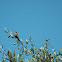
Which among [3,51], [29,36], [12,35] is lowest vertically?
[3,51]

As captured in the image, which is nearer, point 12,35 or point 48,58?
point 12,35

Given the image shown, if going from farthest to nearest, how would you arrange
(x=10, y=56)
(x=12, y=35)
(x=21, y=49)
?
(x=21, y=49)
(x=10, y=56)
(x=12, y=35)

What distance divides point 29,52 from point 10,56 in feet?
2.17

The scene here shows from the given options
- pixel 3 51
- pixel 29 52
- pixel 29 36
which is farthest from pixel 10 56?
pixel 29 36

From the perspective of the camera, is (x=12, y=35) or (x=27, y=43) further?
(x=27, y=43)

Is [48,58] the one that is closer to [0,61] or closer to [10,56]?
[10,56]

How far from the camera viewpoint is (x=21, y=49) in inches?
188

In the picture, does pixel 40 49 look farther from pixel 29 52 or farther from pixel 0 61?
pixel 0 61

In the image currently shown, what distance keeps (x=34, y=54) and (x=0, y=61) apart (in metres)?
1.22

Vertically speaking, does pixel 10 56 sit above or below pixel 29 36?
below

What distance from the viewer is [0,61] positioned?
4.23 m

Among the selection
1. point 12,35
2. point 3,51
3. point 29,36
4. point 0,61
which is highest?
point 29,36

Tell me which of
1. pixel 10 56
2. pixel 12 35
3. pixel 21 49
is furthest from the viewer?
pixel 21 49

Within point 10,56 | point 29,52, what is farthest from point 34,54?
point 10,56
